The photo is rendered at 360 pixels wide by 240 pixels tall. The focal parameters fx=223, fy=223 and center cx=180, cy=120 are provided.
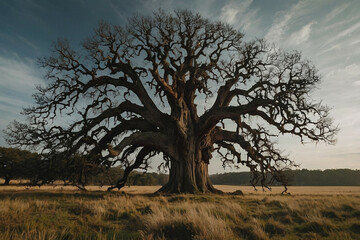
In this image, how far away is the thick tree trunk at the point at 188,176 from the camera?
1547 centimetres

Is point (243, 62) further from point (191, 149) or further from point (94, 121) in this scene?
point (94, 121)

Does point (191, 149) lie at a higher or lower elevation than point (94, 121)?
lower

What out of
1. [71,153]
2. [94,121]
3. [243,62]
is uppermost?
[243,62]

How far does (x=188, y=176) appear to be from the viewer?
1576cm

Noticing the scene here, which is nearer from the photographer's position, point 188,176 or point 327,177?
point 188,176

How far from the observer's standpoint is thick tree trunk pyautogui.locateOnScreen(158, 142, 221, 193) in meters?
15.5

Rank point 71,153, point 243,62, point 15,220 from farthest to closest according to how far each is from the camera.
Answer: point 243,62, point 71,153, point 15,220

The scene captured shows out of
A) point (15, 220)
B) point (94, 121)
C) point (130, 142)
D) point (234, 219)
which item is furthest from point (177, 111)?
point (15, 220)

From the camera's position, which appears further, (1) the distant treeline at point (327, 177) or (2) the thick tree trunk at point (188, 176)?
(1) the distant treeline at point (327, 177)

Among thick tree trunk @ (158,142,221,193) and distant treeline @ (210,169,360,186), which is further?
distant treeline @ (210,169,360,186)

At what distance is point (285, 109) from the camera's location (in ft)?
48.5

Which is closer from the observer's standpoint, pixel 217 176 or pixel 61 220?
pixel 61 220

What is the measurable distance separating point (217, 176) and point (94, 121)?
89.5 meters

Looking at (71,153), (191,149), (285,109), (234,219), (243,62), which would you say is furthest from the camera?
(243,62)
